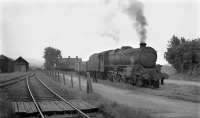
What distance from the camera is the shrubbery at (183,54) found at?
1449 inches

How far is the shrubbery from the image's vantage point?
121ft

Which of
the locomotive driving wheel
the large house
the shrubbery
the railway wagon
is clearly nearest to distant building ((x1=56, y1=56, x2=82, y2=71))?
the large house

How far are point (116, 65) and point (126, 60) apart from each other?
2.54 m

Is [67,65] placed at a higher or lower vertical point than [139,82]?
higher

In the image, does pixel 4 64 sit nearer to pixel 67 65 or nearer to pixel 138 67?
pixel 67 65

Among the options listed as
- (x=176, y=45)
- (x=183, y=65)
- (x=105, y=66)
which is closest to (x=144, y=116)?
(x=105, y=66)

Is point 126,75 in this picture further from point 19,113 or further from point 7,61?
point 7,61

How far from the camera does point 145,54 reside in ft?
73.2

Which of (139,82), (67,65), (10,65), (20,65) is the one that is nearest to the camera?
(139,82)

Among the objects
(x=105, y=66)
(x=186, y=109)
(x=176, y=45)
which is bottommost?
(x=186, y=109)

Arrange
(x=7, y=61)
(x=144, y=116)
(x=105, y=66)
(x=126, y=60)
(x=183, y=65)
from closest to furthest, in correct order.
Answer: (x=144, y=116)
(x=126, y=60)
(x=105, y=66)
(x=183, y=65)
(x=7, y=61)

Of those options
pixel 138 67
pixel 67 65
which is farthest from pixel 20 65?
pixel 138 67

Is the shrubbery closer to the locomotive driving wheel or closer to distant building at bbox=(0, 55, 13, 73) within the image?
the locomotive driving wheel

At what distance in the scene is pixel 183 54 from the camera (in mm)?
38156
